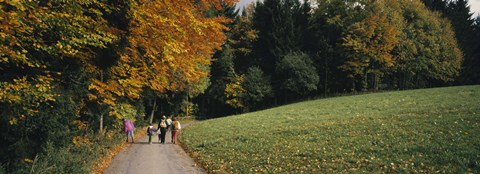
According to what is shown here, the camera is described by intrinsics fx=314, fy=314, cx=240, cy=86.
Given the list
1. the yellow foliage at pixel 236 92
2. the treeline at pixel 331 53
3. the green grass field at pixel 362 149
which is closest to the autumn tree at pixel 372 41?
the treeline at pixel 331 53

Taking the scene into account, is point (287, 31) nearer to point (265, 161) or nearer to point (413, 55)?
point (413, 55)

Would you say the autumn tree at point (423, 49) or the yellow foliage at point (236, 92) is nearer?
the autumn tree at point (423, 49)

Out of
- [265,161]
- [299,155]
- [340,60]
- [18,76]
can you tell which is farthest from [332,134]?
[340,60]

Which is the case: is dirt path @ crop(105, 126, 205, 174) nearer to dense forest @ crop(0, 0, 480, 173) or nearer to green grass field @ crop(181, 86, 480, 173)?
green grass field @ crop(181, 86, 480, 173)

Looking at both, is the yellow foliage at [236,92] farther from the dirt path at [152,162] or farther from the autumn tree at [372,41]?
the dirt path at [152,162]

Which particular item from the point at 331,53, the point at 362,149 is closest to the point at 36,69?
the point at 362,149

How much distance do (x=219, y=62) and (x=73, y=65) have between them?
42.7m

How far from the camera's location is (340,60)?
53469 millimetres

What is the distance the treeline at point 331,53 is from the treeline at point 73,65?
110 feet

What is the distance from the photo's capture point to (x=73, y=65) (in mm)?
14109

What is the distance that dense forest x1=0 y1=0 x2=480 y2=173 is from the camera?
11.1 m

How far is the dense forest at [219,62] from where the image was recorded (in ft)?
36.5

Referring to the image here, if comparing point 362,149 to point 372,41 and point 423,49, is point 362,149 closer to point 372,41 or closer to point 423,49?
point 372,41

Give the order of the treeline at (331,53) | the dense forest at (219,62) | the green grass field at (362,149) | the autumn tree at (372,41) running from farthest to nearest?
the treeline at (331,53), the autumn tree at (372,41), the dense forest at (219,62), the green grass field at (362,149)
